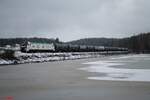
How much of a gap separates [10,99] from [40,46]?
227 feet

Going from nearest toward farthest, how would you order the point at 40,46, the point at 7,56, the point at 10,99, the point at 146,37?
the point at 10,99 < the point at 7,56 < the point at 40,46 < the point at 146,37

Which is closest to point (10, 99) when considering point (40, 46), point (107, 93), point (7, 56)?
point (107, 93)

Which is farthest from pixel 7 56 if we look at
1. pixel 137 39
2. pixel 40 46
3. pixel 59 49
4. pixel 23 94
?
pixel 137 39

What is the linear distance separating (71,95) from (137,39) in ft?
646

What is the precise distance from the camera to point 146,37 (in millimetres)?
195875

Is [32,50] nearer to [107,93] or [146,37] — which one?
[107,93]

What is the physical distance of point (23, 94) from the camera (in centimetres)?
884

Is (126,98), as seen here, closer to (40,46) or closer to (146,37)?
(40,46)

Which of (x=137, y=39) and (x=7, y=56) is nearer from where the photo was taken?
(x=7, y=56)

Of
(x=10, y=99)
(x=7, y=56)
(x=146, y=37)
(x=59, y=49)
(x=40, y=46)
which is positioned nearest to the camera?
(x=10, y=99)

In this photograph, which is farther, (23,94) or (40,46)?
(40,46)

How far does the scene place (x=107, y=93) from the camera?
8992 mm

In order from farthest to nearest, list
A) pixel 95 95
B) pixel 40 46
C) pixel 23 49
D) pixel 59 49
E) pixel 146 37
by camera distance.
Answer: pixel 146 37 → pixel 59 49 → pixel 40 46 → pixel 23 49 → pixel 95 95

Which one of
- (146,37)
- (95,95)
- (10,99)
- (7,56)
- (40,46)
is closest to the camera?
(10,99)
